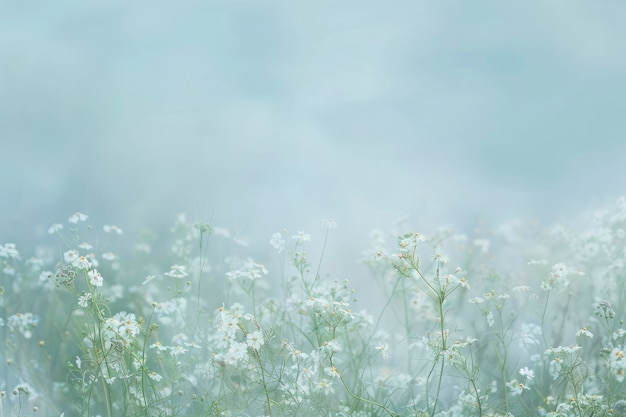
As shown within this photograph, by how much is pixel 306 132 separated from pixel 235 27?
46cm

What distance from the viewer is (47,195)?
11.1ft

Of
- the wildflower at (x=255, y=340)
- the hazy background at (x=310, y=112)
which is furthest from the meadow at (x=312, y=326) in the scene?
the hazy background at (x=310, y=112)

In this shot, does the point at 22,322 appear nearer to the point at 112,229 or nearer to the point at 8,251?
the point at 8,251

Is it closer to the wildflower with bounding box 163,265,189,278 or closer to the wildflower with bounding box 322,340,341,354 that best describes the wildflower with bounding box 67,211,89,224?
the wildflower with bounding box 163,265,189,278

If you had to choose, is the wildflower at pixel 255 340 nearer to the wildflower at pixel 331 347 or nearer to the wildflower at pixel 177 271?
the wildflower at pixel 331 347

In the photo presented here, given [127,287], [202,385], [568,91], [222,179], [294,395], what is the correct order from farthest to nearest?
[568,91] → [222,179] → [127,287] → [202,385] → [294,395]

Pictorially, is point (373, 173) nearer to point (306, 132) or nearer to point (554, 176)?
point (306, 132)

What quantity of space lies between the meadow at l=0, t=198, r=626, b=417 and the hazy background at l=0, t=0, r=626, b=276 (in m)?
0.15

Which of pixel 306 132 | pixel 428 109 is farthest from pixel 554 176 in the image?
pixel 306 132

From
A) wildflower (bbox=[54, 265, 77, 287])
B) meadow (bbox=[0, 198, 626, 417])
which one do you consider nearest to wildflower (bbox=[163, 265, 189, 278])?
meadow (bbox=[0, 198, 626, 417])

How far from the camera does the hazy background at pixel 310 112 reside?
3.45m

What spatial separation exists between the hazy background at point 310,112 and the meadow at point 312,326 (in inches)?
6.0

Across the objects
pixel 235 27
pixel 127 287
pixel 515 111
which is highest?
pixel 235 27

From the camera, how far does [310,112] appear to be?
3.58m
